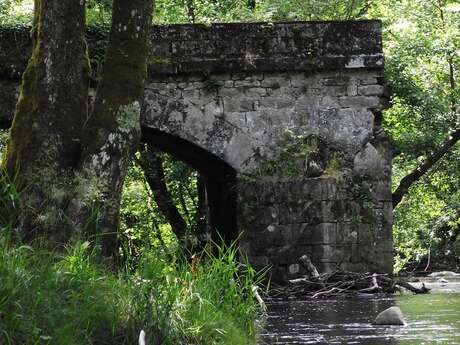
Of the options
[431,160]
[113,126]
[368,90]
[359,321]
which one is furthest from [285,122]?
[431,160]

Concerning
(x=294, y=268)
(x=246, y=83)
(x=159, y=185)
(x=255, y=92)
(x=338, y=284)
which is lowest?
(x=338, y=284)

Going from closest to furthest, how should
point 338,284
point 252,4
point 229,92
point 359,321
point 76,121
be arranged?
point 76,121 → point 359,321 → point 338,284 → point 229,92 → point 252,4

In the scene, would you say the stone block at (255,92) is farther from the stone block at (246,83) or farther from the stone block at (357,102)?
the stone block at (357,102)

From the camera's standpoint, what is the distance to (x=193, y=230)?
15977 mm

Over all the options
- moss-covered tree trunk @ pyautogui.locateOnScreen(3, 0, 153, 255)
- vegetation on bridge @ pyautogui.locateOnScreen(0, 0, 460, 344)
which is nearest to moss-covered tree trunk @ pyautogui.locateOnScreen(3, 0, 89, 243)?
moss-covered tree trunk @ pyautogui.locateOnScreen(3, 0, 153, 255)

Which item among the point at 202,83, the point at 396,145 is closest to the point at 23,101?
the point at 202,83

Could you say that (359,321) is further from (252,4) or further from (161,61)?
(252,4)

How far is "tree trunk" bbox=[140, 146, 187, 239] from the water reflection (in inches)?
271

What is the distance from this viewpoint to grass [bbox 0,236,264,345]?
13.5ft

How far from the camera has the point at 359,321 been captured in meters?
7.39

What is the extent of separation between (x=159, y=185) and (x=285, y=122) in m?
6.00

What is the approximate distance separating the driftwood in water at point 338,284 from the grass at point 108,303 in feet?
15.1

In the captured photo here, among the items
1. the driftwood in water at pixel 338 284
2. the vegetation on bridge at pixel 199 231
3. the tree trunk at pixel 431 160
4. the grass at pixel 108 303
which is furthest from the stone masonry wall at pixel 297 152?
the grass at pixel 108 303

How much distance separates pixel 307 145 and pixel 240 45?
4.90 feet
